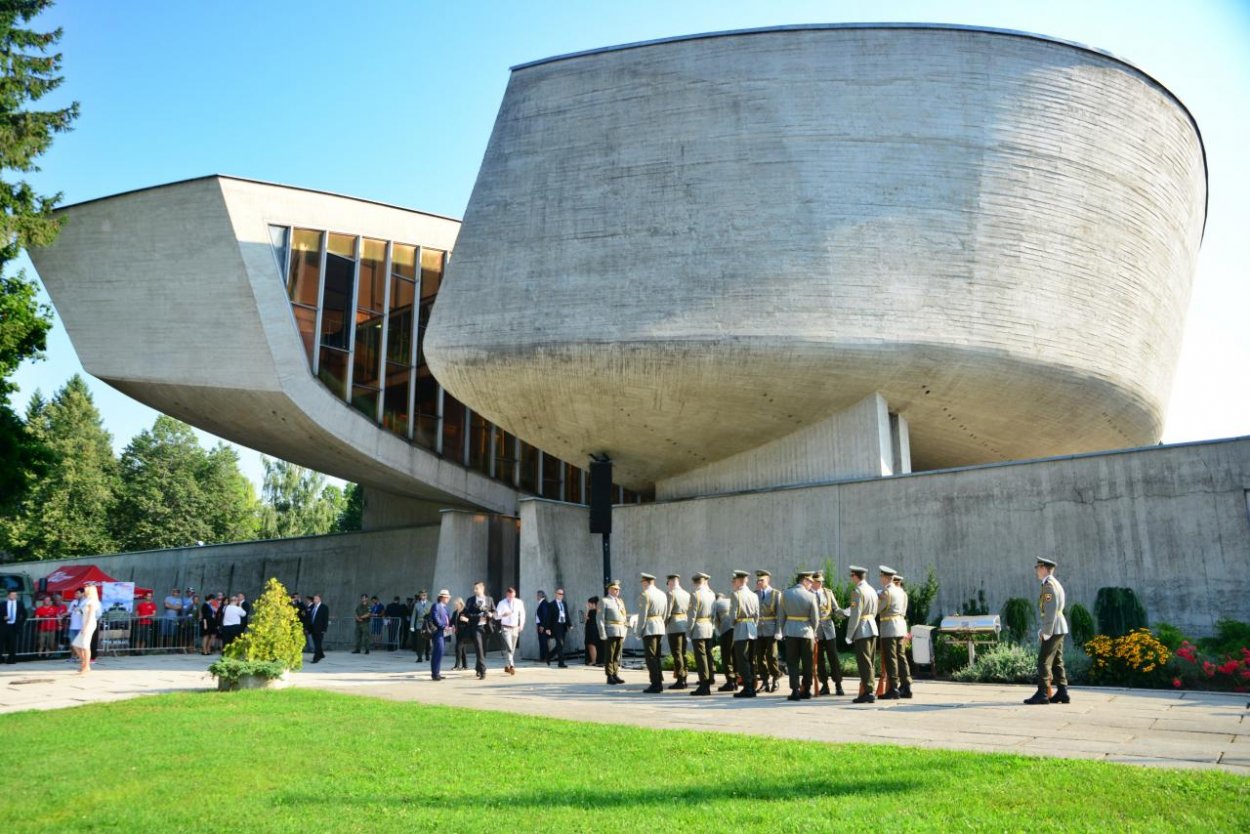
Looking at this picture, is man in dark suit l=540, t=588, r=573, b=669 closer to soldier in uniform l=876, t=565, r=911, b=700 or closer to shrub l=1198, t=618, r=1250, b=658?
soldier in uniform l=876, t=565, r=911, b=700

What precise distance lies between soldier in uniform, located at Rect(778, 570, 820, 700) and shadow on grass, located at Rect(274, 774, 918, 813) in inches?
232

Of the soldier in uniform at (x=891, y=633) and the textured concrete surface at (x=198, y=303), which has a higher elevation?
the textured concrete surface at (x=198, y=303)

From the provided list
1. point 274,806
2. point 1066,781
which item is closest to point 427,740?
point 274,806

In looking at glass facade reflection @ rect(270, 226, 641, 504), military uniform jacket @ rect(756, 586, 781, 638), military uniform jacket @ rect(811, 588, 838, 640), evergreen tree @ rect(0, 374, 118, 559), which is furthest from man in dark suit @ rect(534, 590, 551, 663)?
evergreen tree @ rect(0, 374, 118, 559)

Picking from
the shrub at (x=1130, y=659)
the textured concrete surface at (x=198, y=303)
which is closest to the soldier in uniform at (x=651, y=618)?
the shrub at (x=1130, y=659)

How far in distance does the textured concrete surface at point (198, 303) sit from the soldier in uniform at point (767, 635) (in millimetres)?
14265

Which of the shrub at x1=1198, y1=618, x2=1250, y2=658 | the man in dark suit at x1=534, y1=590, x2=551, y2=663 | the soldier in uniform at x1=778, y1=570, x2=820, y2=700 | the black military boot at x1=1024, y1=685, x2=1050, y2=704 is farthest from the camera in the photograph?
the man in dark suit at x1=534, y1=590, x2=551, y2=663

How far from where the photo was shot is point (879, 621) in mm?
11828

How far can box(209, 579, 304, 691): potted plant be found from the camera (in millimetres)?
12742

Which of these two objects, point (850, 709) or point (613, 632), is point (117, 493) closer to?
point (613, 632)

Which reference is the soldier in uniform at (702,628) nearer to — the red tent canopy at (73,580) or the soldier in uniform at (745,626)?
the soldier in uniform at (745,626)

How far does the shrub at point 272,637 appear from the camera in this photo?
13188 millimetres

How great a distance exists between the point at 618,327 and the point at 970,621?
8857 millimetres

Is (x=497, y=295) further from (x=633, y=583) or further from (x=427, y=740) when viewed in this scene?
(x=427, y=740)
